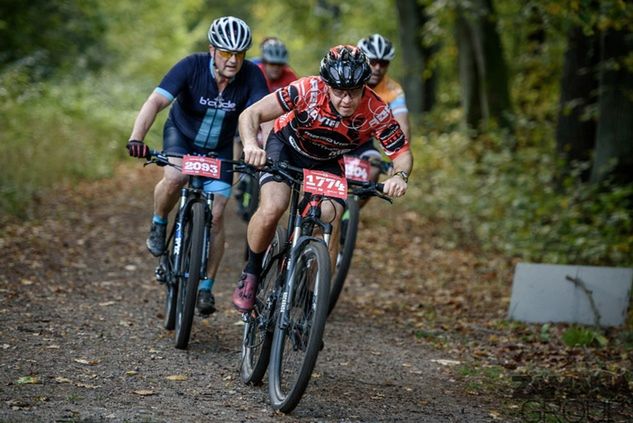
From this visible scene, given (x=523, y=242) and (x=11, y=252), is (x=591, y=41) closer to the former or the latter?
(x=523, y=242)

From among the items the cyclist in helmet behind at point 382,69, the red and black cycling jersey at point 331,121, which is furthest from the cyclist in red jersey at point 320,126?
the cyclist in helmet behind at point 382,69

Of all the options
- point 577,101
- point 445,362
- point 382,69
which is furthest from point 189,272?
point 577,101

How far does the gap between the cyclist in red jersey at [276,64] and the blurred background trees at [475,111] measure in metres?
3.06

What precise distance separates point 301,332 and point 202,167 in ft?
5.81

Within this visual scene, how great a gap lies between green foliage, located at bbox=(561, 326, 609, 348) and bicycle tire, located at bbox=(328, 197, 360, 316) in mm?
1966

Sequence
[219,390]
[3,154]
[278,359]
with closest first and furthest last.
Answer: [278,359], [219,390], [3,154]

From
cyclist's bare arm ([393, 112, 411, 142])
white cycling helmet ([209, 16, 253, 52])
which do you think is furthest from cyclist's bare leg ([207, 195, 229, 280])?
cyclist's bare arm ([393, 112, 411, 142])

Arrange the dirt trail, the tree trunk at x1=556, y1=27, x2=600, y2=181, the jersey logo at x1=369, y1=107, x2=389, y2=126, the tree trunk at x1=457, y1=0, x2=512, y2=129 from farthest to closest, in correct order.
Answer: the tree trunk at x1=457, y1=0, x2=512, y2=129, the tree trunk at x1=556, y1=27, x2=600, y2=181, the jersey logo at x1=369, y1=107, x2=389, y2=126, the dirt trail

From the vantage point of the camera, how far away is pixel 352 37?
29.2 metres

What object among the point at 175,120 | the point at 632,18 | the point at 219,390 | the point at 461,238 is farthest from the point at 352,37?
the point at 219,390

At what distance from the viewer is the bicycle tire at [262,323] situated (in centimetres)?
564

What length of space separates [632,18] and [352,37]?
19.1 m

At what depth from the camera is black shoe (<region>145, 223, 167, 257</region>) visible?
24.3 feet

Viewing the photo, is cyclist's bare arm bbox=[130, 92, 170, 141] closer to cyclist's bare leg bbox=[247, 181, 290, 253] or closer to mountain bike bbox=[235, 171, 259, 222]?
cyclist's bare leg bbox=[247, 181, 290, 253]
